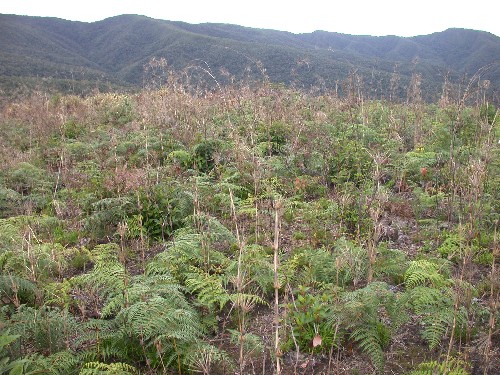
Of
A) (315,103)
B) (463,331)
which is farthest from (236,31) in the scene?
(463,331)

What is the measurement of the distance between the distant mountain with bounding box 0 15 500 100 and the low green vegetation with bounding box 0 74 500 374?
28.8m

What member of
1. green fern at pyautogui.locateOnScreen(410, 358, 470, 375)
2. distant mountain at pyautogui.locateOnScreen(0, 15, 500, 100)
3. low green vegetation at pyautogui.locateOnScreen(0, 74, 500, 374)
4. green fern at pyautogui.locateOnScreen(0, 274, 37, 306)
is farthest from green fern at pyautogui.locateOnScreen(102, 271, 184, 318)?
distant mountain at pyautogui.locateOnScreen(0, 15, 500, 100)

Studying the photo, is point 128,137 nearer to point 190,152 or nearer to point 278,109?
point 190,152

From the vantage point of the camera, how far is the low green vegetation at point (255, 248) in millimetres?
3254

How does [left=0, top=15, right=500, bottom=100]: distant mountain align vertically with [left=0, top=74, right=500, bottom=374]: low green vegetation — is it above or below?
above

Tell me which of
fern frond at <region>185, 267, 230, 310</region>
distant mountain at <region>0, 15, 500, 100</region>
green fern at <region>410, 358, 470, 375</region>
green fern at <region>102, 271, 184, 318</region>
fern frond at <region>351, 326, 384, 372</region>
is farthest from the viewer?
distant mountain at <region>0, 15, 500, 100</region>

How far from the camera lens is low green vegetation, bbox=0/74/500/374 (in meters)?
3.25

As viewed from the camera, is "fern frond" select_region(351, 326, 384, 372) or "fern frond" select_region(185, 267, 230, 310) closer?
"fern frond" select_region(351, 326, 384, 372)

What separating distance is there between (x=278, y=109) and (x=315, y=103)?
163 cm

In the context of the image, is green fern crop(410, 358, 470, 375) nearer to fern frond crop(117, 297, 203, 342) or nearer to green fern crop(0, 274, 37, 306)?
fern frond crop(117, 297, 203, 342)

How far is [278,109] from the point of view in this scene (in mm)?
10578

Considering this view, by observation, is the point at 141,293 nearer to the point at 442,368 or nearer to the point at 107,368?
the point at 107,368

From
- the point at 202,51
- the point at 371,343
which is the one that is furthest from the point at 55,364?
the point at 202,51

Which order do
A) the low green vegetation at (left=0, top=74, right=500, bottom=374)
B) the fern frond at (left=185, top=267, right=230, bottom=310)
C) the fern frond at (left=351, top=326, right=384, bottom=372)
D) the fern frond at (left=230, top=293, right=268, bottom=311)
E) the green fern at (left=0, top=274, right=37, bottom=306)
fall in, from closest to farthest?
1. the fern frond at (left=230, top=293, right=268, bottom=311)
2. the fern frond at (left=351, top=326, right=384, bottom=372)
3. the low green vegetation at (left=0, top=74, right=500, bottom=374)
4. the green fern at (left=0, top=274, right=37, bottom=306)
5. the fern frond at (left=185, top=267, right=230, bottom=310)
